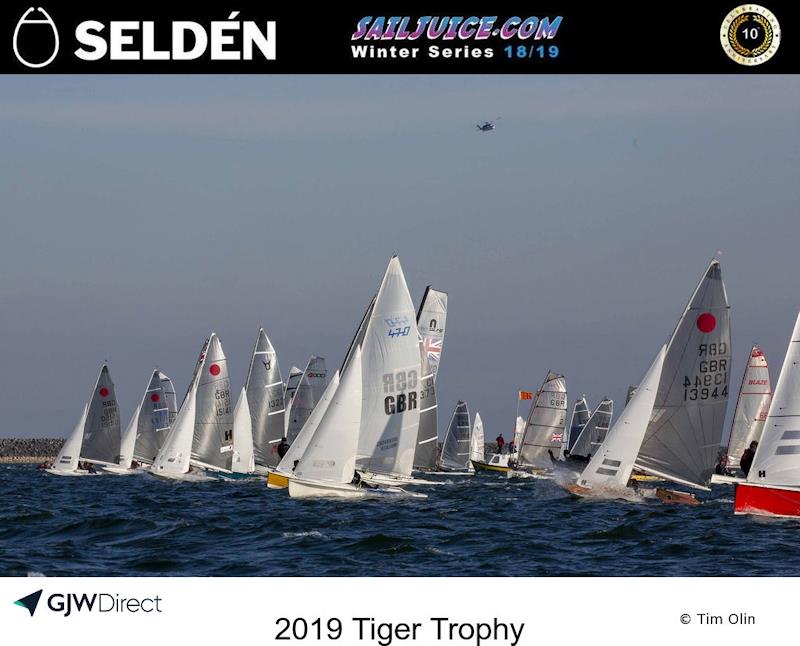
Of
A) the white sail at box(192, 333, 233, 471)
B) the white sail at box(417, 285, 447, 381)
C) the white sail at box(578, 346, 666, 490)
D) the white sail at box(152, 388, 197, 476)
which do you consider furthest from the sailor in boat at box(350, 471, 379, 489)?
the white sail at box(192, 333, 233, 471)

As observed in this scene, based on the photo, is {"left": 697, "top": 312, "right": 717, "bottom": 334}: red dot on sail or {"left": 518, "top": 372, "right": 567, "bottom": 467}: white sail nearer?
{"left": 697, "top": 312, "right": 717, "bottom": 334}: red dot on sail

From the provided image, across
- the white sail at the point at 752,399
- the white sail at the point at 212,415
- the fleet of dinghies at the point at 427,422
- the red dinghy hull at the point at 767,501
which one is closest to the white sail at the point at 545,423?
the fleet of dinghies at the point at 427,422

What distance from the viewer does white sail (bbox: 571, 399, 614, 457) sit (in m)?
74.5

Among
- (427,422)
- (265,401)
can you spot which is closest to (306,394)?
(265,401)

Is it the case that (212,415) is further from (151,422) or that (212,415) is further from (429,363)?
(429,363)

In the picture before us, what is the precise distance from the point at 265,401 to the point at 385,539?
131ft

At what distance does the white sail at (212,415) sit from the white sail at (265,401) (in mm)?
5509

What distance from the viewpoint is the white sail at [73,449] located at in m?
64.8

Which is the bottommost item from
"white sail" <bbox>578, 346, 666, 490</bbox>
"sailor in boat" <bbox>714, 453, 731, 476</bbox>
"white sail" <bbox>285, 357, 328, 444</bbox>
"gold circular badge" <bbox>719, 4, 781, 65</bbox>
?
"sailor in boat" <bbox>714, 453, 731, 476</bbox>

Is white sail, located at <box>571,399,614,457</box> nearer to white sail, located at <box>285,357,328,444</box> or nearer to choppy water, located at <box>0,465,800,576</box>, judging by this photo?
white sail, located at <box>285,357,328,444</box>

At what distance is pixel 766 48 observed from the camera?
17375 millimetres

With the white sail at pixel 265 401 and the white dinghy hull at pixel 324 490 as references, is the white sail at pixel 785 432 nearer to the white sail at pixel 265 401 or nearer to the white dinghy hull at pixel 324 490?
the white dinghy hull at pixel 324 490
